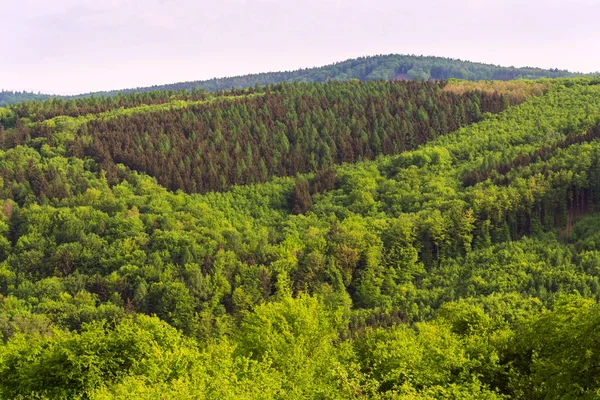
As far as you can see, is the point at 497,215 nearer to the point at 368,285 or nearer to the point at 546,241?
the point at 546,241

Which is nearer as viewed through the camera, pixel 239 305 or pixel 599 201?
pixel 239 305

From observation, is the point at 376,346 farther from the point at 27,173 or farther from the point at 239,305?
the point at 27,173

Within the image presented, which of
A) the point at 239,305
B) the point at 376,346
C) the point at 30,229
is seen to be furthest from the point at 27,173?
the point at 376,346

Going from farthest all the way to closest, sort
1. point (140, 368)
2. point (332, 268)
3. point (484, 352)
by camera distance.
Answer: point (332, 268) < point (140, 368) < point (484, 352)

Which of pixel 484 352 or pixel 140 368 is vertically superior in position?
pixel 484 352

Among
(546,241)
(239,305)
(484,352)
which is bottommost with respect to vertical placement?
(239,305)

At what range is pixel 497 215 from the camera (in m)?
165

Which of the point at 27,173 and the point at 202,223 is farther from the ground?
the point at 27,173

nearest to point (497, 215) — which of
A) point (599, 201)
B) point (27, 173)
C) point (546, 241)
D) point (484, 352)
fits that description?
point (546, 241)

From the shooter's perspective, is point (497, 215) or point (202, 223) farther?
point (202, 223)

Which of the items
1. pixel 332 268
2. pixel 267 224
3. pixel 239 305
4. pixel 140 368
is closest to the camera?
pixel 140 368

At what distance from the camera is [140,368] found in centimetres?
6969

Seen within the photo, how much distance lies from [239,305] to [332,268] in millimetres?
24009

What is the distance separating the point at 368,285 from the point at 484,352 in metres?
100.0
